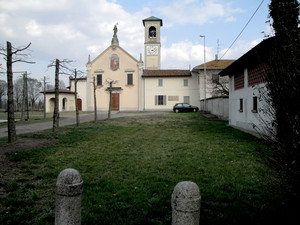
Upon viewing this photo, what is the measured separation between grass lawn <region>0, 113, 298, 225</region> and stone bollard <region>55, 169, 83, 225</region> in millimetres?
806

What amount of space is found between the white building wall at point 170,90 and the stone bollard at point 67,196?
38.1m

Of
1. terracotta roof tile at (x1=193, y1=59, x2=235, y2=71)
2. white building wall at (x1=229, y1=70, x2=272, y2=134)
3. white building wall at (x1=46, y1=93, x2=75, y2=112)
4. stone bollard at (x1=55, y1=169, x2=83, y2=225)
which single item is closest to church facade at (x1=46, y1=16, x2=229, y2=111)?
white building wall at (x1=46, y1=93, x2=75, y2=112)

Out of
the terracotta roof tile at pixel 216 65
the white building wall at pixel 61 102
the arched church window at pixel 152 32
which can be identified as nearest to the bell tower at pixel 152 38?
the arched church window at pixel 152 32

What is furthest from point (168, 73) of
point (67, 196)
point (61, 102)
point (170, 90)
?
point (67, 196)

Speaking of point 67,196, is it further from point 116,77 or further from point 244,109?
point 116,77

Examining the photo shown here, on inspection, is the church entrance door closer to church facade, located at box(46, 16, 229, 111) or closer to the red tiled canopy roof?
church facade, located at box(46, 16, 229, 111)

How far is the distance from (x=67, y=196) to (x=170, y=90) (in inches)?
1509

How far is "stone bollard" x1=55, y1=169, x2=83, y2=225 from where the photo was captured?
9.29 ft

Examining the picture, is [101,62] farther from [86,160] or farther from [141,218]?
[141,218]

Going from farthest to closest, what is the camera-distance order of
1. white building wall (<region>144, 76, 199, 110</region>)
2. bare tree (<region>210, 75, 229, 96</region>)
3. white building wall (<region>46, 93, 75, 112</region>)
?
white building wall (<region>46, 93, 75, 112</region>), white building wall (<region>144, 76, 199, 110</region>), bare tree (<region>210, 75, 229, 96</region>)

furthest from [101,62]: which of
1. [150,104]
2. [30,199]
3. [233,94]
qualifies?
[30,199]

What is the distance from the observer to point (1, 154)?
295 inches

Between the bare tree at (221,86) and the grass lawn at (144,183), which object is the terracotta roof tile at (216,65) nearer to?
the bare tree at (221,86)

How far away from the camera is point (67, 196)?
9.36 feet
